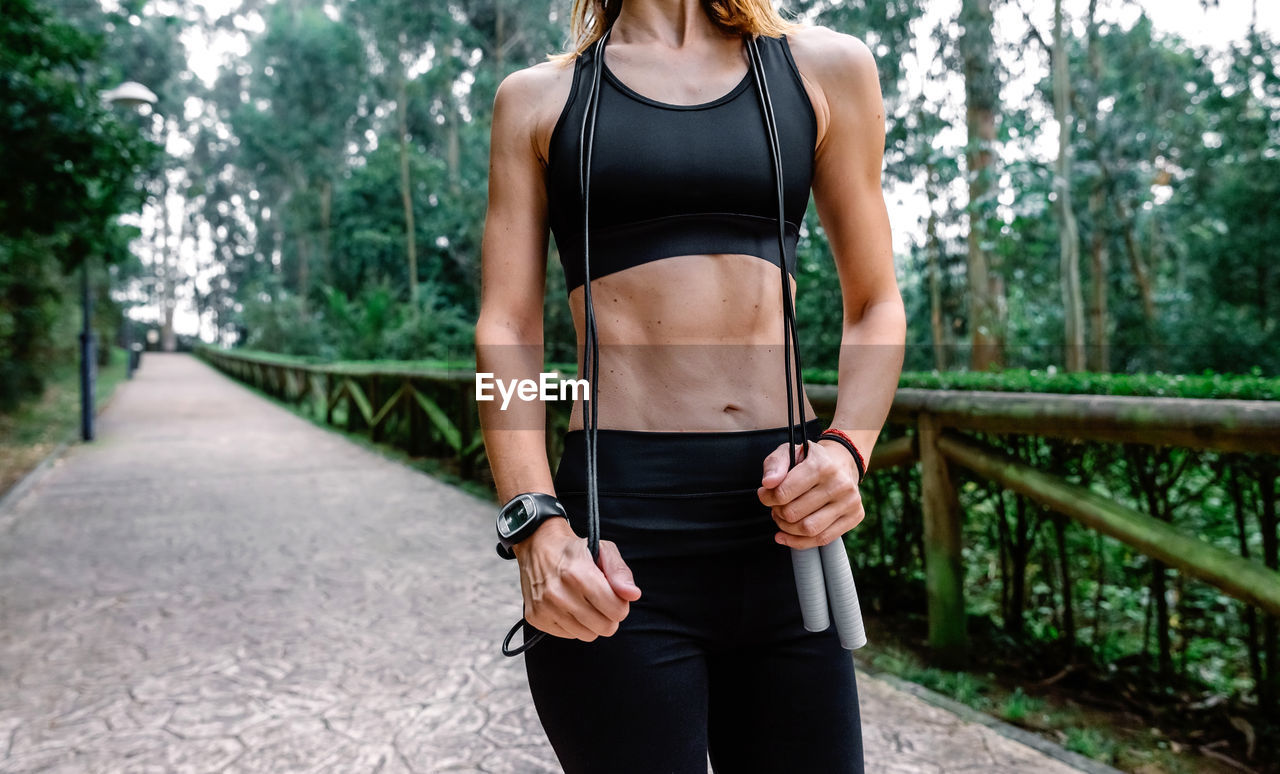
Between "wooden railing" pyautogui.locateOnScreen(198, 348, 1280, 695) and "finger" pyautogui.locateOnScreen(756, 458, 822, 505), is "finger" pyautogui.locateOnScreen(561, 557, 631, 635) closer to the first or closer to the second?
"finger" pyautogui.locateOnScreen(756, 458, 822, 505)

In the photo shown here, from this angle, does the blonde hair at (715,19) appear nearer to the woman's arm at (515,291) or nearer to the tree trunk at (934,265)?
the woman's arm at (515,291)

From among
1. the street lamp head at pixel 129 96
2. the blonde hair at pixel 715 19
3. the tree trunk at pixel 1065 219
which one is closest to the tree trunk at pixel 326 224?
the street lamp head at pixel 129 96

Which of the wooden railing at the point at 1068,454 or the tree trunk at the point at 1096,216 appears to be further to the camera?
the tree trunk at the point at 1096,216

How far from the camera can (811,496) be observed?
3.07 ft

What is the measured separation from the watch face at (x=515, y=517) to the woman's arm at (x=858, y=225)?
40 cm

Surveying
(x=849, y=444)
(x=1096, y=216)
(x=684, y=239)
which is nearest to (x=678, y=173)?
(x=684, y=239)

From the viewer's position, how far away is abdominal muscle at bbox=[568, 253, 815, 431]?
113 cm

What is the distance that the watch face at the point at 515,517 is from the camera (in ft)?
3.29

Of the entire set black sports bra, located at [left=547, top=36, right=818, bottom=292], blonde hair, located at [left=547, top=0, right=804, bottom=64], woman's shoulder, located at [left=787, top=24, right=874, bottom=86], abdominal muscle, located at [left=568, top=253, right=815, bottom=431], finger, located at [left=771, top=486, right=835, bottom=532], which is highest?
blonde hair, located at [left=547, top=0, right=804, bottom=64]

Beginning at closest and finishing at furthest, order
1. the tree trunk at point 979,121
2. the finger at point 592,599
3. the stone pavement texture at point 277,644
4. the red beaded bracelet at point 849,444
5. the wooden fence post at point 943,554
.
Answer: the finger at point 592,599 < the red beaded bracelet at point 849,444 < the stone pavement texture at point 277,644 < the wooden fence post at point 943,554 < the tree trunk at point 979,121

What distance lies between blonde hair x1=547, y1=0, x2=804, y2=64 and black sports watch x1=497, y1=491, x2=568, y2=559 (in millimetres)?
630

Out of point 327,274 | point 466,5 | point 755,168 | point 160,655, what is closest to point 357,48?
point 327,274

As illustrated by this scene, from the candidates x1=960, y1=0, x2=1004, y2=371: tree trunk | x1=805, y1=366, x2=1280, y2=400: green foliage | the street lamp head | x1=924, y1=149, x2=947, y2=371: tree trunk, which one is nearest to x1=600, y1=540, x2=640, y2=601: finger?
x1=805, y1=366, x2=1280, y2=400: green foliage

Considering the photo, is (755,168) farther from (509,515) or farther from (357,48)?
(357,48)
